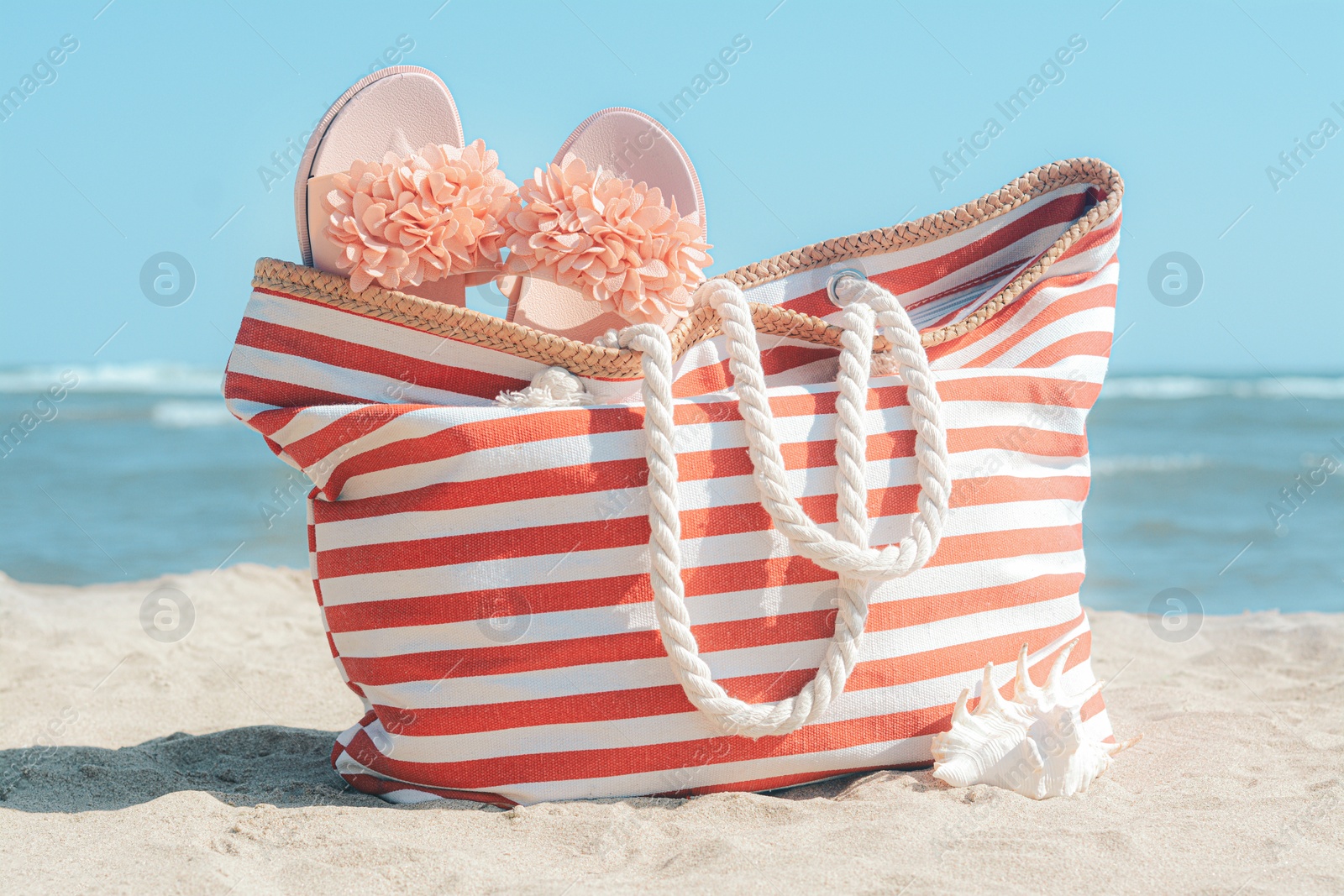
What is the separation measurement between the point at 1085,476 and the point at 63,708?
248 centimetres

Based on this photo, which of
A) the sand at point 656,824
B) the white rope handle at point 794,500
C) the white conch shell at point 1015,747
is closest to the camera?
the sand at point 656,824

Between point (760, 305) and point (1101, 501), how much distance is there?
6531 mm

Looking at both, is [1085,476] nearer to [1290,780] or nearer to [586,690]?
[1290,780]

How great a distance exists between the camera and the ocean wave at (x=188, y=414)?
43.5ft

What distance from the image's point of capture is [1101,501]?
755cm

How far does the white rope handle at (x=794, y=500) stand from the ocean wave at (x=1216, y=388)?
15.4 metres

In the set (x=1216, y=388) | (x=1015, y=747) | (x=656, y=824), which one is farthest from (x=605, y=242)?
(x=1216, y=388)

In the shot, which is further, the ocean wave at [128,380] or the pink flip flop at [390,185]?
the ocean wave at [128,380]

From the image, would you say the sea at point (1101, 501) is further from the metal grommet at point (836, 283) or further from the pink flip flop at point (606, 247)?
the metal grommet at point (836, 283)

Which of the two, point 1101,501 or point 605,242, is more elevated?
point 605,242

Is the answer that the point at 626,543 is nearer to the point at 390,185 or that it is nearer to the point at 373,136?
the point at 390,185

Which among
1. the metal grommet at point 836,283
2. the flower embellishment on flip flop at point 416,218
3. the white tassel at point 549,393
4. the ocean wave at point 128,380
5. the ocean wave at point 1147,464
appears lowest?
the ocean wave at point 1147,464

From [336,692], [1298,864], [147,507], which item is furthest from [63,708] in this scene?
[147,507]

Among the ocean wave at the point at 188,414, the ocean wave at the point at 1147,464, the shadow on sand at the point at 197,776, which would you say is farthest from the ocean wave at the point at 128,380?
the shadow on sand at the point at 197,776
